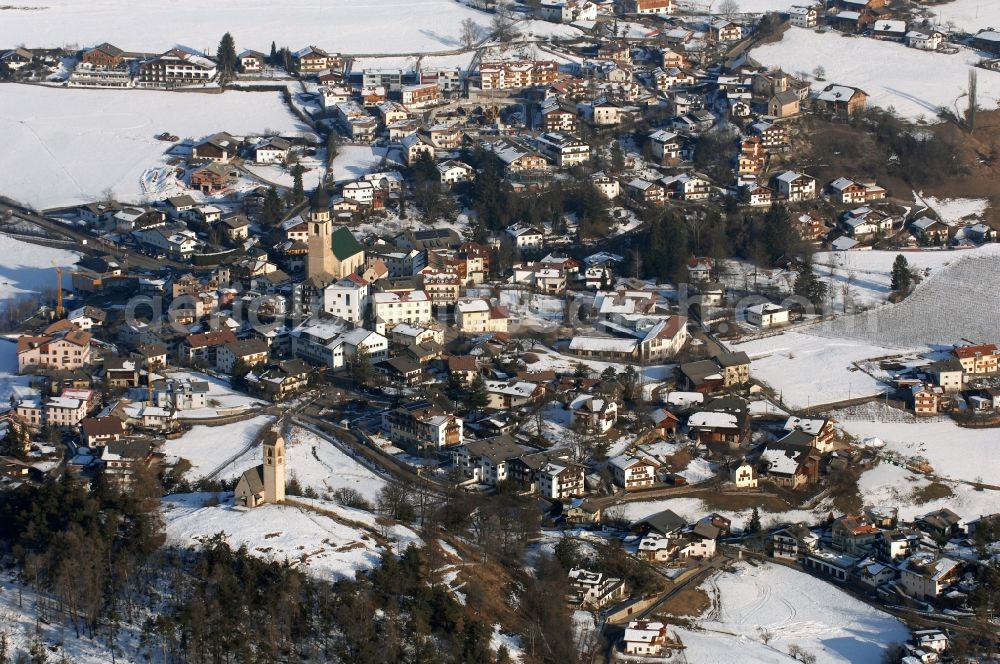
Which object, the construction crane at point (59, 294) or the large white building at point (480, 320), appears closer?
the large white building at point (480, 320)

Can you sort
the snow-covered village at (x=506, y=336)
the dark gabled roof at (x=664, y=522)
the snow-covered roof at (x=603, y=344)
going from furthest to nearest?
1. the snow-covered roof at (x=603, y=344)
2. the dark gabled roof at (x=664, y=522)
3. the snow-covered village at (x=506, y=336)

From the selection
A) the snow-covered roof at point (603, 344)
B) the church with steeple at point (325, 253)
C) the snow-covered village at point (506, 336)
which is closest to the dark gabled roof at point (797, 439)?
the snow-covered village at point (506, 336)

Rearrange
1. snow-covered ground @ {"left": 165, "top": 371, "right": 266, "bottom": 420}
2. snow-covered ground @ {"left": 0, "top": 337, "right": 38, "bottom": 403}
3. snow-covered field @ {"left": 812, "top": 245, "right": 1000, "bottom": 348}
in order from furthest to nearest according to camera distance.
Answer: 1. snow-covered field @ {"left": 812, "top": 245, "right": 1000, "bottom": 348}
2. snow-covered ground @ {"left": 0, "top": 337, "right": 38, "bottom": 403}
3. snow-covered ground @ {"left": 165, "top": 371, "right": 266, "bottom": 420}

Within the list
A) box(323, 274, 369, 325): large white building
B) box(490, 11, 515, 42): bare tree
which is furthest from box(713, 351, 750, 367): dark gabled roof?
box(490, 11, 515, 42): bare tree

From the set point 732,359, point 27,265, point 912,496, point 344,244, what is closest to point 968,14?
point 732,359

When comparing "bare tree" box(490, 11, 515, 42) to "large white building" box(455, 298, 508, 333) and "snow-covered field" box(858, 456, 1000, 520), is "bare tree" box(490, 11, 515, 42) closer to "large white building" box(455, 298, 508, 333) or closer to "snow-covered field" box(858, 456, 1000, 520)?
"large white building" box(455, 298, 508, 333)

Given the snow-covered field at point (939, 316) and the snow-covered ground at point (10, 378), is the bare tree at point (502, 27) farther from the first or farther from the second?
the snow-covered ground at point (10, 378)
